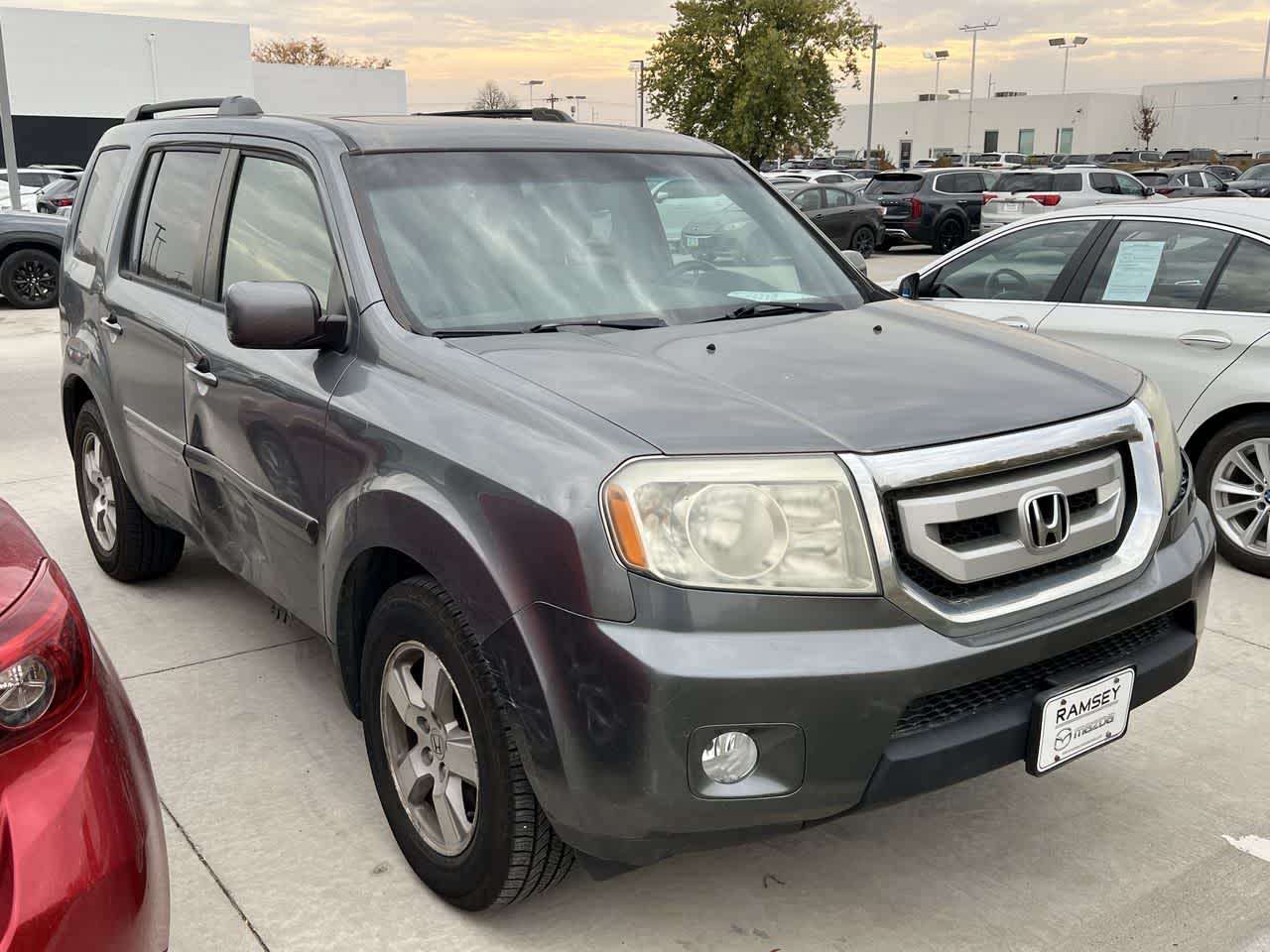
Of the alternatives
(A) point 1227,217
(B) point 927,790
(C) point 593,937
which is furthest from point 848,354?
(A) point 1227,217

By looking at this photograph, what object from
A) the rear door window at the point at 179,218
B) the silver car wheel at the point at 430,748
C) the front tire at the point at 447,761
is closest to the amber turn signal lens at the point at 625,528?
the front tire at the point at 447,761

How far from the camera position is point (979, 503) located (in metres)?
2.41

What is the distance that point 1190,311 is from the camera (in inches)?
211

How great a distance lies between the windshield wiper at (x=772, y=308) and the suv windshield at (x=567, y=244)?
0.03 meters

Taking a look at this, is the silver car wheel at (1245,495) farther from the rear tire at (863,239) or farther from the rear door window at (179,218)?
the rear tire at (863,239)

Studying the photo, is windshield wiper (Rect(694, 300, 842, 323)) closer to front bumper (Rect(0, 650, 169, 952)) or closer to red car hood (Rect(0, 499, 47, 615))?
red car hood (Rect(0, 499, 47, 615))

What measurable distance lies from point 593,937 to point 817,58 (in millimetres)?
37701

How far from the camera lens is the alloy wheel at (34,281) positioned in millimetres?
14656

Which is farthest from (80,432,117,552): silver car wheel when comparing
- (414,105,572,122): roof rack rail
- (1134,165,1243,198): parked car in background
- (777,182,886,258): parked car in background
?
(1134,165,1243,198): parked car in background

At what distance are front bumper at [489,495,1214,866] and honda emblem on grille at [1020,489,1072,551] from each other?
21 centimetres

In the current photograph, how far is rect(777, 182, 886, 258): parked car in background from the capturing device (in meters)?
21.2

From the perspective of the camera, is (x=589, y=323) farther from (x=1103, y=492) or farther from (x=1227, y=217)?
(x=1227, y=217)

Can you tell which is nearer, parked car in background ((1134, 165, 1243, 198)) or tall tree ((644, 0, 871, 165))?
parked car in background ((1134, 165, 1243, 198))

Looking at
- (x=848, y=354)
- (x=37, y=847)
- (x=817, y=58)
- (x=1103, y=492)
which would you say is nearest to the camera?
(x=37, y=847)
